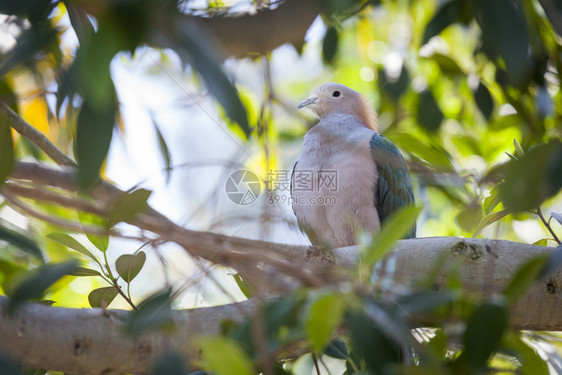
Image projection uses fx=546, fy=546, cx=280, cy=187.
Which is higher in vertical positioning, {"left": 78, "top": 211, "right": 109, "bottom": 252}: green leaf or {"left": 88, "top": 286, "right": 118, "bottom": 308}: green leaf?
{"left": 78, "top": 211, "right": 109, "bottom": 252}: green leaf

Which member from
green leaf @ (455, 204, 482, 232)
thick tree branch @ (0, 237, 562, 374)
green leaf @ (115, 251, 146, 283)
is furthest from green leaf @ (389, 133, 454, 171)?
green leaf @ (115, 251, 146, 283)

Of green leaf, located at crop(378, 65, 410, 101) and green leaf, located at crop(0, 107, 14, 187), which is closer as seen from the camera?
green leaf, located at crop(0, 107, 14, 187)

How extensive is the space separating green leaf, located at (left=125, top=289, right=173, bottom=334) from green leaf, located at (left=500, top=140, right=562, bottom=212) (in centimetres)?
66

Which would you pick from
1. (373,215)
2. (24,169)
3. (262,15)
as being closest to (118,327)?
(24,169)

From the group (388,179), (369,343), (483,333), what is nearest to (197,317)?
(369,343)

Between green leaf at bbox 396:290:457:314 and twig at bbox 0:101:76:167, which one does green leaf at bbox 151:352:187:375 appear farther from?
twig at bbox 0:101:76:167

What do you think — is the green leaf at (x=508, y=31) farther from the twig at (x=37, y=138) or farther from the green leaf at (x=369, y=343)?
the twig at (x=37, y=138)

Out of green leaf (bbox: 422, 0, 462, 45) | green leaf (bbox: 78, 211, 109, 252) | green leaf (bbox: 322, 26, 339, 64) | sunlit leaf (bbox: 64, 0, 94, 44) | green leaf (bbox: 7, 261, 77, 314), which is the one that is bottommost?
green leaf (bbox: 78, 211, 109, 252)

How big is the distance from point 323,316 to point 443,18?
1477 mm

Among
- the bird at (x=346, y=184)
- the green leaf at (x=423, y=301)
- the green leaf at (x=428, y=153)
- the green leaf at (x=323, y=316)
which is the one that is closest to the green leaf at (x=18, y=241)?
the green leaf at (x=323, y=316)

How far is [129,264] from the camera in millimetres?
1442

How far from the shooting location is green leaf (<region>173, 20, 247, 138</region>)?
2.82 ft

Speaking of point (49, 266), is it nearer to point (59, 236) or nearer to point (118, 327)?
point (118, 327)

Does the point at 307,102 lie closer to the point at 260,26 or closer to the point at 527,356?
the point at 260,26
